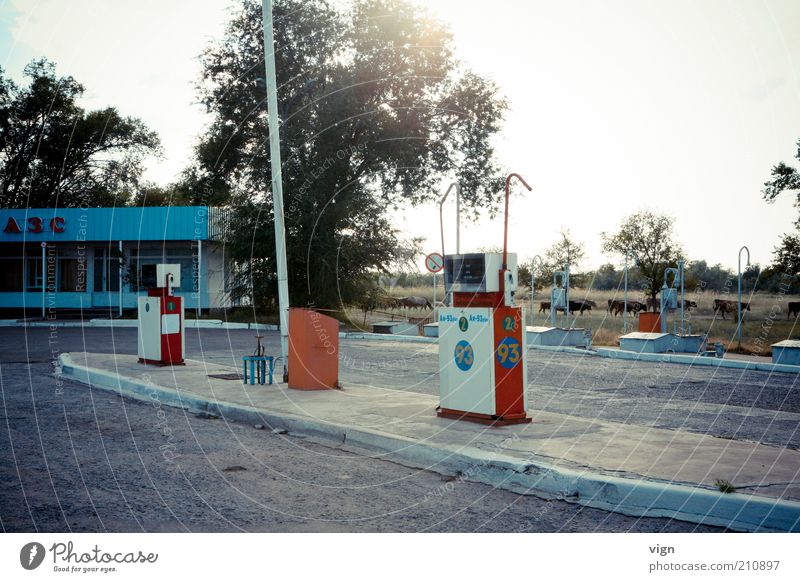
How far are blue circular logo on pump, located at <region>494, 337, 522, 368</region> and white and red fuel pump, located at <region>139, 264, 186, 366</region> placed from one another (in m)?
7.83

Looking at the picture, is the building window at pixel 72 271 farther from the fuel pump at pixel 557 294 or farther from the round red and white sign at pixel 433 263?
the fuel pump at pixel 557 294

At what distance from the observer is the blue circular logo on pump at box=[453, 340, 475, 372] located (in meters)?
8.20

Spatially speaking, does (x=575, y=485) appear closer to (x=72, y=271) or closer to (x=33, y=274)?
(x=72, y=271)

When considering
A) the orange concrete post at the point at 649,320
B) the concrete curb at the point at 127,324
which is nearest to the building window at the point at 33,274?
the concrete curb at the point at 127,324

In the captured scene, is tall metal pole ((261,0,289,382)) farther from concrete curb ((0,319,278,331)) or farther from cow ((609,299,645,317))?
cow ((609,299,645,317))

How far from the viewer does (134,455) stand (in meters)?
6.92

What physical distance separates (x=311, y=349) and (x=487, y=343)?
3669 millimetres

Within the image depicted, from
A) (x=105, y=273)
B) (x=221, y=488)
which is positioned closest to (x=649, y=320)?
(x=221, y=488)

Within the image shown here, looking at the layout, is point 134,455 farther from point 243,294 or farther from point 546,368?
point 243,294

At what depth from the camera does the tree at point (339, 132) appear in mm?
31188

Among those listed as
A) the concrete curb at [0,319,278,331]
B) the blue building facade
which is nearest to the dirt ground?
the concrete curb at [0,319,278,331]

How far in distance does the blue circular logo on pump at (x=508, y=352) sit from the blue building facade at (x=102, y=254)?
2915 cm

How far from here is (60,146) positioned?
164 ft

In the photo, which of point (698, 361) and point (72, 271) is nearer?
point (698, 361)
